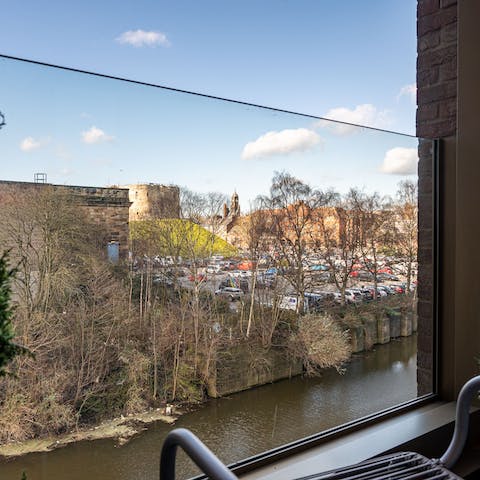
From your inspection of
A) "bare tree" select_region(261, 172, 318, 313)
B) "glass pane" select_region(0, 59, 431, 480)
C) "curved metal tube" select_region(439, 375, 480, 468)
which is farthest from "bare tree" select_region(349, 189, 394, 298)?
"curved metal tube" select_region(439, 375, 480, 468)

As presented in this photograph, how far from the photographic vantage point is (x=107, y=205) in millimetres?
1366

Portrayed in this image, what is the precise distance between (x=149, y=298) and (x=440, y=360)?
56.4 inches

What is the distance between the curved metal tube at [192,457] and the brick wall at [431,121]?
160 cm

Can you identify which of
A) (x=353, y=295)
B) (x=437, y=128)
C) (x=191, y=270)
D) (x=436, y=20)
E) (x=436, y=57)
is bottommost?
(x=353, y=295)

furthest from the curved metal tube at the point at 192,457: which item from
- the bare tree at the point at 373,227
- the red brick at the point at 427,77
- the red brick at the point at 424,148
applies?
the red brick at the point at 427,77

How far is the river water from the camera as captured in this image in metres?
1.29

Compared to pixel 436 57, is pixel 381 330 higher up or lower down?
lower down

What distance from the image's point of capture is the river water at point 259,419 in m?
1.29

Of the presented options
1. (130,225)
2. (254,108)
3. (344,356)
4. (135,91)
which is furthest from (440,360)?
(135,91)

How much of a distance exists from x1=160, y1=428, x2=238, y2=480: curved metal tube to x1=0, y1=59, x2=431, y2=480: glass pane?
0.48m

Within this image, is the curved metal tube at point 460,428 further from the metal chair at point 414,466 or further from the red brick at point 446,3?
the red brick at point 446,3

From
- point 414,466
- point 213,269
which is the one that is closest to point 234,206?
point 213,269

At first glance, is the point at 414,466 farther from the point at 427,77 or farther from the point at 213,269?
the point at 427,77

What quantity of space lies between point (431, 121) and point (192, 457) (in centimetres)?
202
